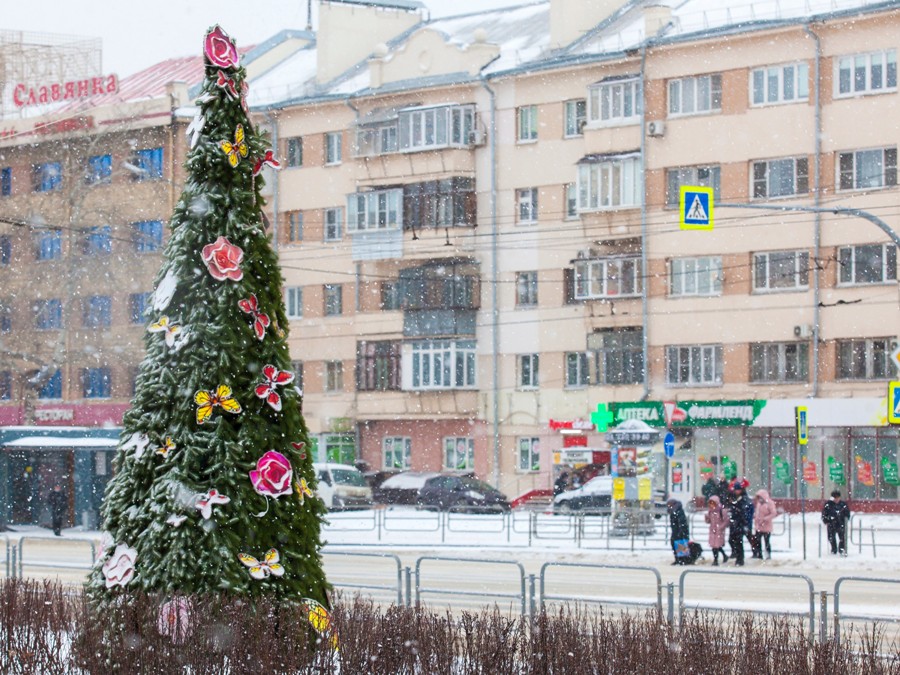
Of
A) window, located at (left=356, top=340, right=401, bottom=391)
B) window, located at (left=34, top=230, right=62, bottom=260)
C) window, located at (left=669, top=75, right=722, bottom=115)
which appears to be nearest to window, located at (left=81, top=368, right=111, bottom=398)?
window, located at (left=34, top=230, right=62, bottom=260)

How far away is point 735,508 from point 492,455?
27.6 m

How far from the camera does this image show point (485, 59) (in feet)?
192

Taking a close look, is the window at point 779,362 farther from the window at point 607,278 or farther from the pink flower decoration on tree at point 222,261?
the pink flower decoration on tree at point 222,261

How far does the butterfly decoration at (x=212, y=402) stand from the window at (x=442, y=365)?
47210 mm

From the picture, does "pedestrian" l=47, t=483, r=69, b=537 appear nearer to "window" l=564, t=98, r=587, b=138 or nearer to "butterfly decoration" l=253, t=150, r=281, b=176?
"window" l=564, t=98, r=587, b=138

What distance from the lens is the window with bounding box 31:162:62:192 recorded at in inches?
2594

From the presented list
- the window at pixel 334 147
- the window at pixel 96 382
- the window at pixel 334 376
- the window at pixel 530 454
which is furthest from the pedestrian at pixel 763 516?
the window at pixel 96 382

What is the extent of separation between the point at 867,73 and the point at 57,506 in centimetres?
2579

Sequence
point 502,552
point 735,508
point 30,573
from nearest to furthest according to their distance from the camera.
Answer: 1. point 30,573
2. point 735,508
3. point 502,552

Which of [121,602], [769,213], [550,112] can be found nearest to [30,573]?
[121,602]

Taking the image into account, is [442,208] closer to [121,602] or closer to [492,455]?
[492,455]

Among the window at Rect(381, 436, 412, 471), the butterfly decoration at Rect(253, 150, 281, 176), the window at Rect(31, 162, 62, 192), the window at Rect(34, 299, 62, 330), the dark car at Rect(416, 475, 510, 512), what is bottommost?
the dark car at Rect(416, 475, 510, 512)

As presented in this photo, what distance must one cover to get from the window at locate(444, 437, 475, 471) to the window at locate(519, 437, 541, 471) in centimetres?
204

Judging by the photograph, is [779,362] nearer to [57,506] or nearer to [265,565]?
[57,506]
